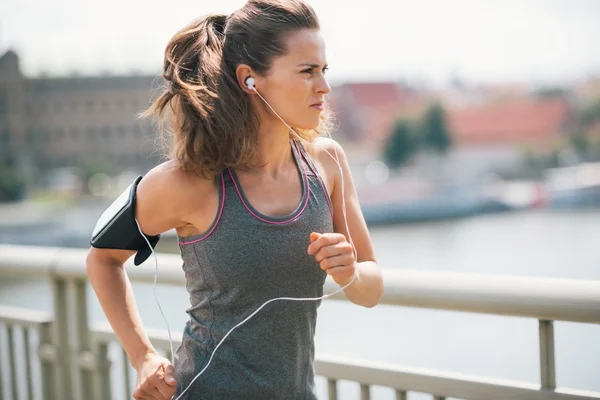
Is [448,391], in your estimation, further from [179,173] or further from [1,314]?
[1,314]

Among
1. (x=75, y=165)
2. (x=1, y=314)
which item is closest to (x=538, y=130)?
(x=75, y=165)

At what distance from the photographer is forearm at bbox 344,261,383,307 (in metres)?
1.12

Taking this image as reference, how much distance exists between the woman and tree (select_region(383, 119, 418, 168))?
52.3m

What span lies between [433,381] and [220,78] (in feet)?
2.42

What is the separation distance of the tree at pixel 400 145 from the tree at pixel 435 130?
0.96 metres

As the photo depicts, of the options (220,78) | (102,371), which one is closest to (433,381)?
(220,78)

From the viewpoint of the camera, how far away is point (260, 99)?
111 centimetres

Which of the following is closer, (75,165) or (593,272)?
(593,272)

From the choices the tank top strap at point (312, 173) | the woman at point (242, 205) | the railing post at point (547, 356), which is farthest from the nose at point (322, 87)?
the railing post at point (547, 356)

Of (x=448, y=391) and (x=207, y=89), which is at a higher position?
(x=207, y=89)

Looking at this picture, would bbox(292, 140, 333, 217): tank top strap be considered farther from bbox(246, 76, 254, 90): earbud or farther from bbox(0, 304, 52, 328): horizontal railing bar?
bbox(0, 304, 52, 328): horizontal railing bar

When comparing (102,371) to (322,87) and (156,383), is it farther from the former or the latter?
(322,87)

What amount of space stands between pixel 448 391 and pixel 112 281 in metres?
0.68

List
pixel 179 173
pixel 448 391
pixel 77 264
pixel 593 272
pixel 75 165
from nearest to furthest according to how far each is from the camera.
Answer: pixel 179 173 < pixel 448 391 < pixel 77 264 < pixel 593 272 < pixel 75 165
